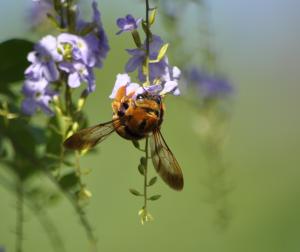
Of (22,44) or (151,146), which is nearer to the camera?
(151,146)

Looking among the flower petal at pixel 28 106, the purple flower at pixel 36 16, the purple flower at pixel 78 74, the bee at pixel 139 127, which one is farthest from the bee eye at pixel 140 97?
the purple flower at pixel 36 16

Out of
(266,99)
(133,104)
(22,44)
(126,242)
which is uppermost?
(266,99)

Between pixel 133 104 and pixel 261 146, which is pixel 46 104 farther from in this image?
pixel 261 146

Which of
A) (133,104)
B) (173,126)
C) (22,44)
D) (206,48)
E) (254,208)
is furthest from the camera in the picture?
(173,126)

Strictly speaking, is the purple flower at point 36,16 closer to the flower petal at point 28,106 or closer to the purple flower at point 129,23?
the flower petal at point 28,106

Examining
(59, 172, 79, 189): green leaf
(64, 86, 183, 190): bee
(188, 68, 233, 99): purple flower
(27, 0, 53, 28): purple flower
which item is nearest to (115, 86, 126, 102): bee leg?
(64, 86, 183, 190): bee

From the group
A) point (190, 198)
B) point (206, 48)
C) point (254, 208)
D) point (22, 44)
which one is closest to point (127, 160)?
point (190, 198)

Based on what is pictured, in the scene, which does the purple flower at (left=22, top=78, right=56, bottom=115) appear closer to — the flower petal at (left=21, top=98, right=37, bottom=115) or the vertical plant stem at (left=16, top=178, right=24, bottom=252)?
the flower petal at (left=21, top=98, right=37, bottom=115)
